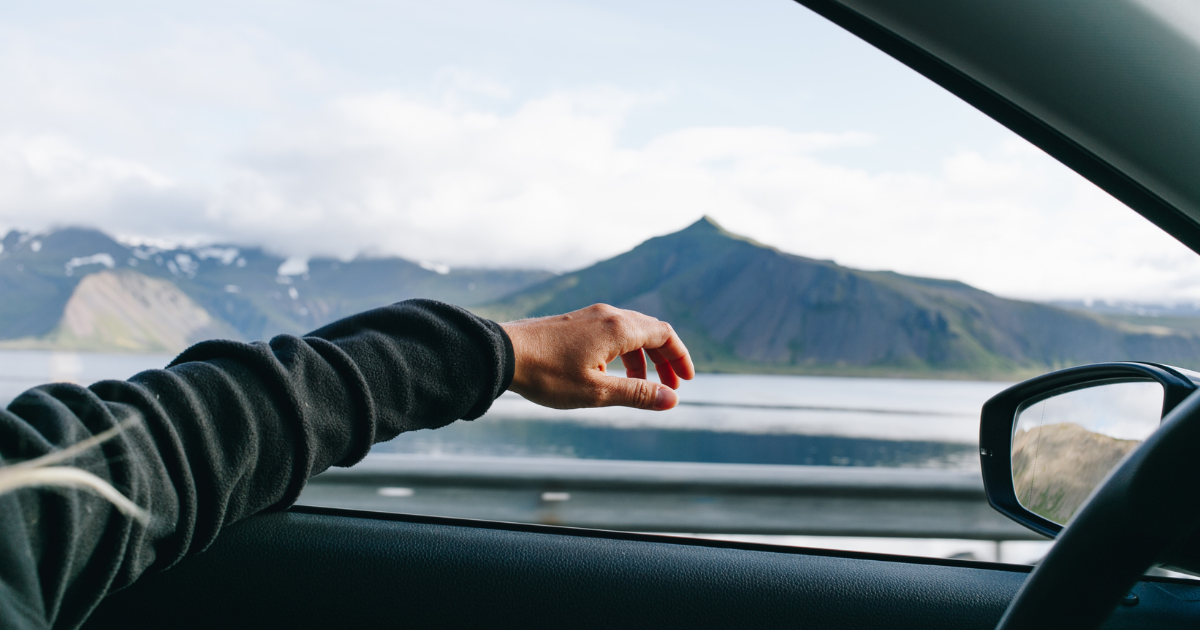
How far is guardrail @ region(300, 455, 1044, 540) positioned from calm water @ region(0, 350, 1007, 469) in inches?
8.3

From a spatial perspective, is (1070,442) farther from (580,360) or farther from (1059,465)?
(580,360)

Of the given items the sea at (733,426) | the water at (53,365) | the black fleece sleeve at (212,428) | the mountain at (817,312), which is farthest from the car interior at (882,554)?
the mountain at (817,312)

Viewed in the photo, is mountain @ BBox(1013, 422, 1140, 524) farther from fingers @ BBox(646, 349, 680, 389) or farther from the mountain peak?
the mountain peak

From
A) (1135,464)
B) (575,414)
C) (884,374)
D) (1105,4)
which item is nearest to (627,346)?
(1135,464)

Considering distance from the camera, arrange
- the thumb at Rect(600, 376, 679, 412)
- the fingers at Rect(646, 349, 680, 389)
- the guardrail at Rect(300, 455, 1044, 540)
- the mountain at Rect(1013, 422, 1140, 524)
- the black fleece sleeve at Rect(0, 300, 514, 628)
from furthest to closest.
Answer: the guardrail at Rect(300, 455, 1044, 540) < the fingers at Rect(646, 349, 680, 389) < the mountain at Rect(1013, 422, 1140, 524) < the thumb at Rect(600, 376, 679, 412) < the black fleece sleeve at Rect(0, 300, 514, 628)

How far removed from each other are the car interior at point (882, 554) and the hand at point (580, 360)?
454mm

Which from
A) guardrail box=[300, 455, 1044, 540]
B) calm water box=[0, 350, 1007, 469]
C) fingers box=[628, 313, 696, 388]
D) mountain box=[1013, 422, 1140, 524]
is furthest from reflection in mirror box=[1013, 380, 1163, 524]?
calm water box=[0, 350, 1007, 469]

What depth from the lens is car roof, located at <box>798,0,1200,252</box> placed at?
3.51 ft

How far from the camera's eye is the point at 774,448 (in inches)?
122

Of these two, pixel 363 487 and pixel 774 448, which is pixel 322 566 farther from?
pixel 774 448

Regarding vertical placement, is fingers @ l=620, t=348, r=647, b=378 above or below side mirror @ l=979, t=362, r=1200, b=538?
above

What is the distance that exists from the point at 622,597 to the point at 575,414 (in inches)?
64.8

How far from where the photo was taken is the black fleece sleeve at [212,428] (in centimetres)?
62

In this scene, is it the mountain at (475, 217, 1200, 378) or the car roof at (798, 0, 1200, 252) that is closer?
the car roof at (798, 0, 1200, 252)
